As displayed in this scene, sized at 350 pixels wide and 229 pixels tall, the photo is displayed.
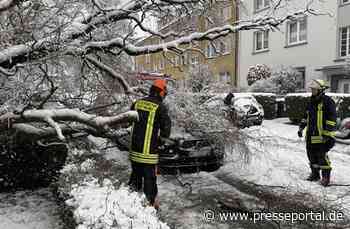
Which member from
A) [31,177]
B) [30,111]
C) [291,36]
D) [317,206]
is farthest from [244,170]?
[291,36]

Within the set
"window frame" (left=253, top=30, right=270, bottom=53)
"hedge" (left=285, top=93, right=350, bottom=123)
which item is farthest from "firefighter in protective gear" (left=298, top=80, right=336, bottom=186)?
"window frame" (left=253, top=30, right=270, bottom=53)

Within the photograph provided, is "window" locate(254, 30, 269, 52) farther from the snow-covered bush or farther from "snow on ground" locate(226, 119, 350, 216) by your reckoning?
the snow-covered bush

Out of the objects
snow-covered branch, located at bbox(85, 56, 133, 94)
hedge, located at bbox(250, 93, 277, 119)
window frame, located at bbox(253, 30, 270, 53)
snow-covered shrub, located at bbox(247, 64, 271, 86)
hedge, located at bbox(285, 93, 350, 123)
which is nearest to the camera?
snow-covered branch, located at bbox(85, 56, 133, 94)

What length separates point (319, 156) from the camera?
21.2 ft

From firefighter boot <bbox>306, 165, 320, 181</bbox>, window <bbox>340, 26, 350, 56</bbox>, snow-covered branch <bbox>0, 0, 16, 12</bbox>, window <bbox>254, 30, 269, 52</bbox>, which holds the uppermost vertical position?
window <bbox>254, 30, 269, 52</bbox>

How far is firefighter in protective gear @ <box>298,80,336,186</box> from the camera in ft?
20.8

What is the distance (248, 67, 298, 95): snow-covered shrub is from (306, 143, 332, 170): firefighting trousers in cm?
1294

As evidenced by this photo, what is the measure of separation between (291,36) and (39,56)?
760 inches

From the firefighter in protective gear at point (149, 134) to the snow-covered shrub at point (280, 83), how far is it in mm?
15117

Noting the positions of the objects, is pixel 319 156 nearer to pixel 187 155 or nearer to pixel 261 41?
pixel 187 155

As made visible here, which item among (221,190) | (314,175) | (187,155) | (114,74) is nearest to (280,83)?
(314,175)

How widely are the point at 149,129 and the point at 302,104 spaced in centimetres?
1102

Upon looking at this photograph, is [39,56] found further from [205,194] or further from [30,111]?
[205,194]

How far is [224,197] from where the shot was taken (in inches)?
235
